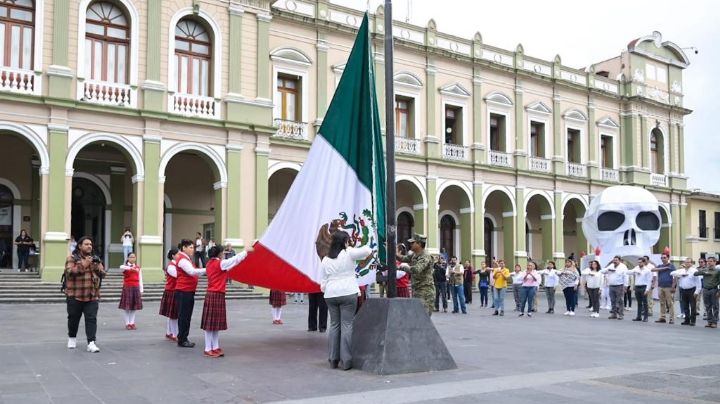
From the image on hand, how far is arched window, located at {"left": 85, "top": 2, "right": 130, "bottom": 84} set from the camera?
2109 centimetres

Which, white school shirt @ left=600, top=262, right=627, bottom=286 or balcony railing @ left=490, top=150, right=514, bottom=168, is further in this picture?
balcony railing @ left=490, top=150, right=514, bottom=168

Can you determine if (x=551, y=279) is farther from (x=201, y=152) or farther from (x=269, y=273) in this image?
(x=269, y=273)

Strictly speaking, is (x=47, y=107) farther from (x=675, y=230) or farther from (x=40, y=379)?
(x=675, y=230)

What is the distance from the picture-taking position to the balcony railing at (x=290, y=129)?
25052 mm

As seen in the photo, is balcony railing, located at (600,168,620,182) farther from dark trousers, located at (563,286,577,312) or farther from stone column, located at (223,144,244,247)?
stone column, located at (223,144,244,247)

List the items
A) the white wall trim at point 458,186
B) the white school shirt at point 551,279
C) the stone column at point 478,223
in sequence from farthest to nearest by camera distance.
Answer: the stone column at point 478,223 → the white wall trim at point 458,186 → the white school shirt at point 551,279

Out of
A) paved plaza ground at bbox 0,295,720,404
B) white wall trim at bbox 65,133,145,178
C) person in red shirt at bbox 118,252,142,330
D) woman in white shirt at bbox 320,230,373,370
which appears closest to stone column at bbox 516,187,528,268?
white wall trim at bbox 65,133,145,178

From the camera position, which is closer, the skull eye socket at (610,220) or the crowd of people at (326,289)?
the crowd of people at (326,289)

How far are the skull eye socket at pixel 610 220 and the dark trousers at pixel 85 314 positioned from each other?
20183mm

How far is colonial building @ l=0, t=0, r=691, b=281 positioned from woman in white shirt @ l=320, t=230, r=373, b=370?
1367cm

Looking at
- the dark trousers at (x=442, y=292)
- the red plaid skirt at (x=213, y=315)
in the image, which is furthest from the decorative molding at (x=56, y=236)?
the red plaid skirt at (x=213, y=315)

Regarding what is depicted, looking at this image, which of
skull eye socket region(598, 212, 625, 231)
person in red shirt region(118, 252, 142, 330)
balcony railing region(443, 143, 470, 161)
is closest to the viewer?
person in red shirt region(118, 252, 142, 330)

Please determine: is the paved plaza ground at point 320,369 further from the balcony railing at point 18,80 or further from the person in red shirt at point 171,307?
the balcony railing at point 18,80

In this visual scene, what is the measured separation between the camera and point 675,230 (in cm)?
3797
